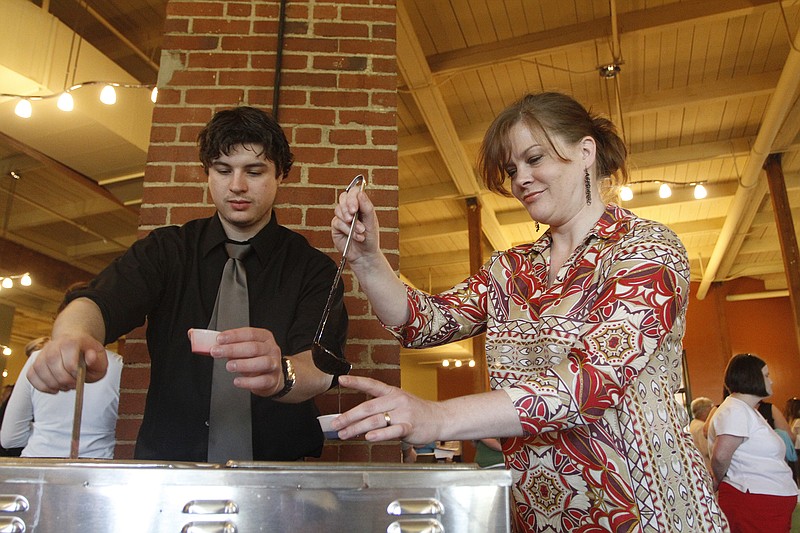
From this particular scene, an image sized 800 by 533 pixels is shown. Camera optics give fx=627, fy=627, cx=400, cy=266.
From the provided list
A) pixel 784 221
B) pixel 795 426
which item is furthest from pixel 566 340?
pixel 784 221

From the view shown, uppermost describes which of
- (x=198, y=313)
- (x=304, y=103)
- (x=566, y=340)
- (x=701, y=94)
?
(x=701, y=94)

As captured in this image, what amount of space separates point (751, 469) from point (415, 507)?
8.89 feet

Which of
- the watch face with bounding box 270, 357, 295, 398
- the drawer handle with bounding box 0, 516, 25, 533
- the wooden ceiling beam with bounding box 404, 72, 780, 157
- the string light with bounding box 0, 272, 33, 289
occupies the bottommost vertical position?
the drawer handle with bounding box 0, 516, 25, 533

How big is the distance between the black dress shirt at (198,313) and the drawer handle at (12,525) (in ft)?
1.89

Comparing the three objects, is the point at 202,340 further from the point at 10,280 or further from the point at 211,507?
the point at 10,280

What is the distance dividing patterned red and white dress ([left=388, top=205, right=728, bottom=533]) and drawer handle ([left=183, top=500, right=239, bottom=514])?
38cm

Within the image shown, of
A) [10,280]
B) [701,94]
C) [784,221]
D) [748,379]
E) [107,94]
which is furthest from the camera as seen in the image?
[10,280]

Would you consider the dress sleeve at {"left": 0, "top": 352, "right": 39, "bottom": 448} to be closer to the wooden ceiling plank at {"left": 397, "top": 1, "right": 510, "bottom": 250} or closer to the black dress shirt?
the black dress shirt

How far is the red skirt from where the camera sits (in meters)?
2.75

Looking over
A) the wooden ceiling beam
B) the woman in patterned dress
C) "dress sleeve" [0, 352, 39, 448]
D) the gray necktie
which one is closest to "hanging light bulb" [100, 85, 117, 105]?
"dress sleeve" [0, 352, 39, 448]

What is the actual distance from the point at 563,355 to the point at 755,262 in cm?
1017

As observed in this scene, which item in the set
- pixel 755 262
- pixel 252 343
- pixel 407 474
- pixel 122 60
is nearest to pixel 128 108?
pixel 122 60

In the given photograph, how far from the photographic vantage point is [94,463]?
2.17 ft

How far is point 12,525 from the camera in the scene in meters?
0.64
